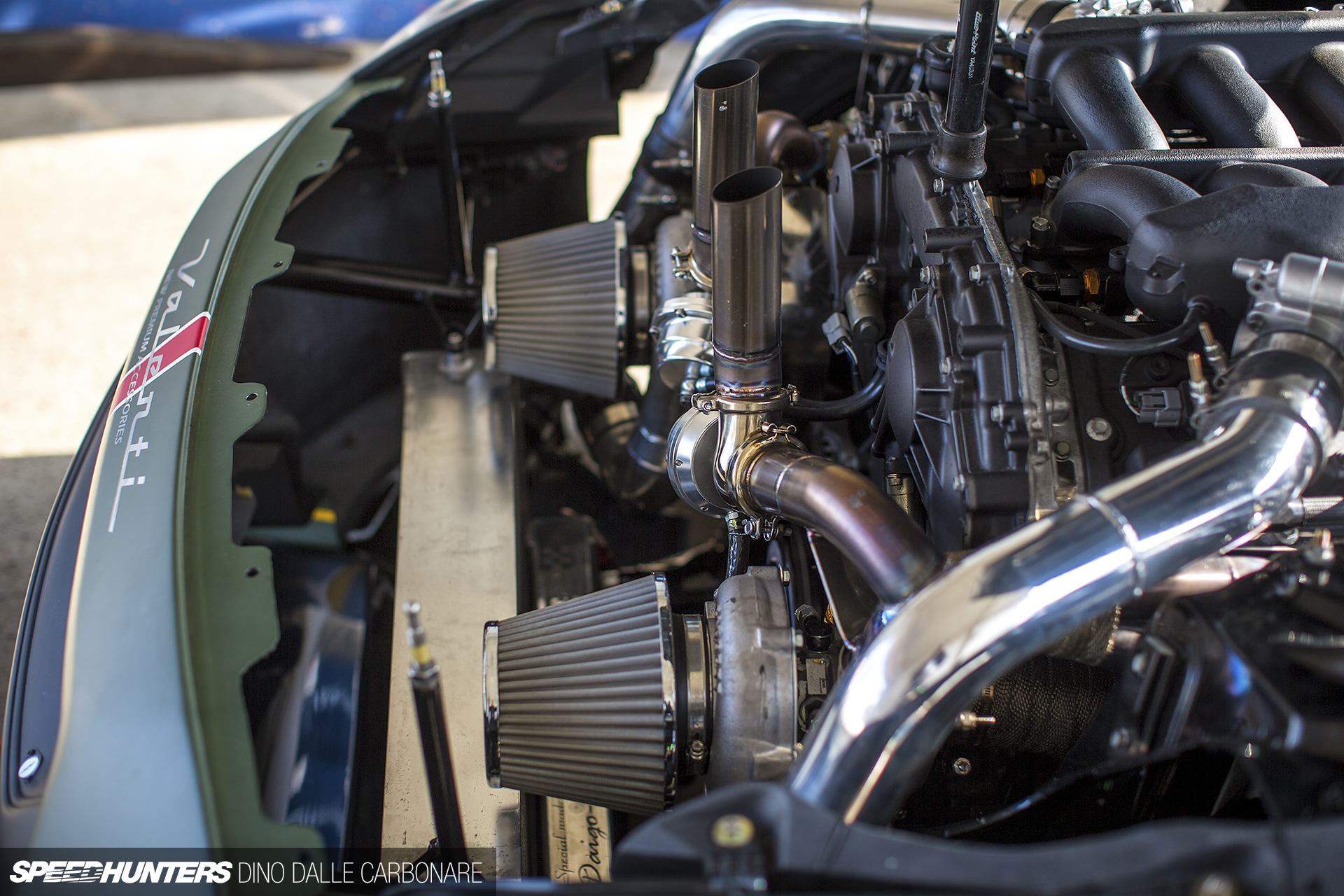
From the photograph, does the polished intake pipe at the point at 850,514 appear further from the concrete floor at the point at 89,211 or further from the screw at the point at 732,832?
the concrete floor at the point at 89,211

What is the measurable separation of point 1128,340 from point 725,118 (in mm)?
519

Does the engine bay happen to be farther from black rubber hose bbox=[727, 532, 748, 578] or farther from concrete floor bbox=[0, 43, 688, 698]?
concrete floor bbox=[0, 43, 688, 698]

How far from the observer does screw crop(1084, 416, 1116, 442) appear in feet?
3.52

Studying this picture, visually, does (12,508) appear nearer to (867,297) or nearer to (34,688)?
(34,688)

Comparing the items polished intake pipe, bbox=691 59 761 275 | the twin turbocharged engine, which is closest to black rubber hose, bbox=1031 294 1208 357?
the twin turbocharged engine

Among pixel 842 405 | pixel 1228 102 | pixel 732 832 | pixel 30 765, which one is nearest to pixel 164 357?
pixel 30 765

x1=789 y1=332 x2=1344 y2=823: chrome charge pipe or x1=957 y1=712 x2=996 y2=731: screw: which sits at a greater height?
x1=789 y1=332 x2=1344 y2=823: chrome charge pipe

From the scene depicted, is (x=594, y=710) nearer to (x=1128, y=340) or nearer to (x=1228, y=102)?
(x=1128, y=340)

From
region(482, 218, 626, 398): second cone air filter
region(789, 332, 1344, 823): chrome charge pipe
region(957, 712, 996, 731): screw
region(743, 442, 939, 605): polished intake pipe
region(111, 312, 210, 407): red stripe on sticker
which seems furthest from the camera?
region(482, 218, 626, 398): second cone air filter

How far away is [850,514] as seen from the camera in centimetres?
99

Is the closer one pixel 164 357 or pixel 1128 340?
pixel 1128 340

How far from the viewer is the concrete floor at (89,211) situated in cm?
257

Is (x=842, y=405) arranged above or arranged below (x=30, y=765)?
above

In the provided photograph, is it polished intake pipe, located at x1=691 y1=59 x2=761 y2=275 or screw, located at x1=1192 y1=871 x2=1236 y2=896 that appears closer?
screw, located at x1=1192 y1=871 x2=1236 y2=896
